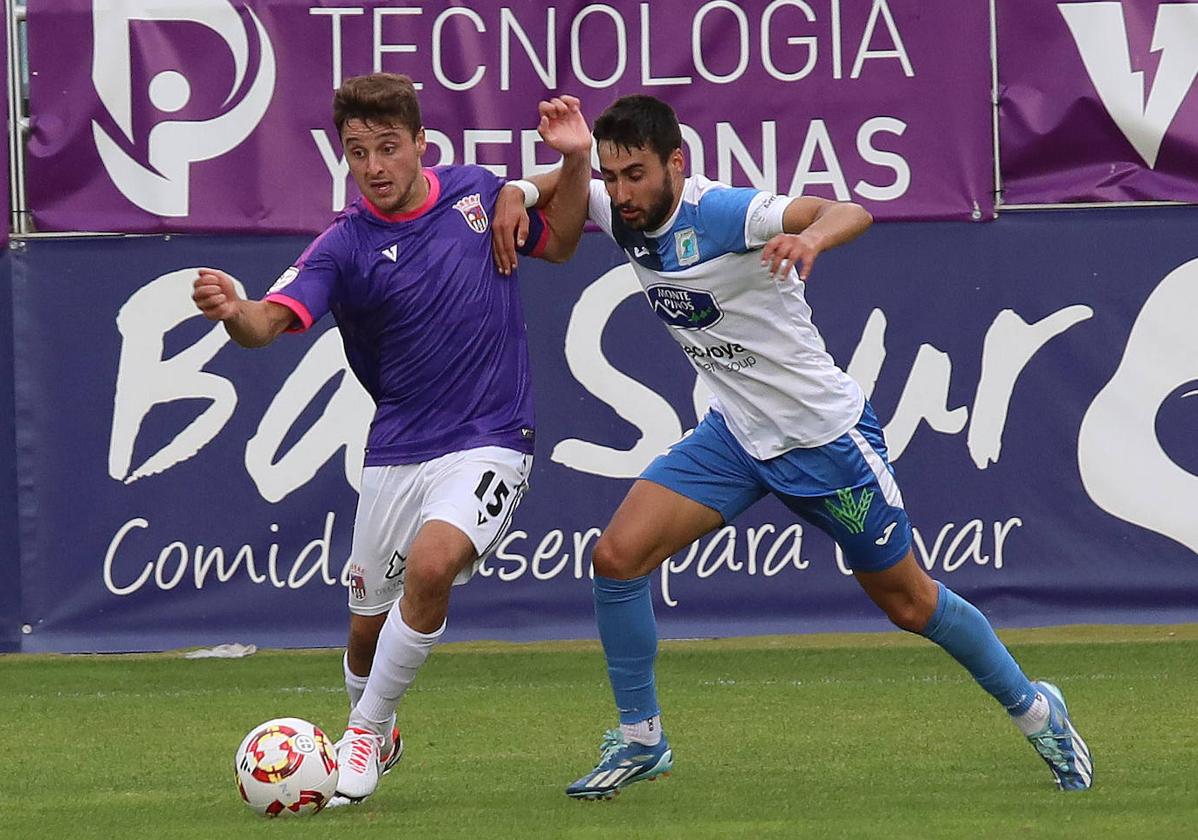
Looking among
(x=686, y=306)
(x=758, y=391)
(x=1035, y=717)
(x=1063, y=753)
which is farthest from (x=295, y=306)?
(x=1063, y=753)

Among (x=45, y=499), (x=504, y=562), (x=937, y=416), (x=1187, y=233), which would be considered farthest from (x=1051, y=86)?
(x=45, y=499)

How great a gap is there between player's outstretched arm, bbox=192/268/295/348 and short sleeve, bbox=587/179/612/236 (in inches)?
40.7

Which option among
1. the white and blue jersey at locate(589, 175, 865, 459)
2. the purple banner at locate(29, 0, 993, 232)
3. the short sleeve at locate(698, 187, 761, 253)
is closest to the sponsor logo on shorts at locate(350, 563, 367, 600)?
the white and blue jersey at locate(589, 175, 865, 459)

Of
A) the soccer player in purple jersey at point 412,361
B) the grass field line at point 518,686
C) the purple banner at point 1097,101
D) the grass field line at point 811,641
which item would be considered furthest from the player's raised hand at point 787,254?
the purple banner at point 1097,101

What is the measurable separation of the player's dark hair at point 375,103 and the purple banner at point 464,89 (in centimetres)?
405

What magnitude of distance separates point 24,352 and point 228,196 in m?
1.24

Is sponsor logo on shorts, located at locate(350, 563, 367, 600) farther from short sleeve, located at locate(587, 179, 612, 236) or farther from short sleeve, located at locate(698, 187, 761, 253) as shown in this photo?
short sleeve, located at locate(698, 187, 761, 253)

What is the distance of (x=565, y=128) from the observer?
241 inches

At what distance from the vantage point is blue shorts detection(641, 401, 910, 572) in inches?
231

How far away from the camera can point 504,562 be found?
9891 mm

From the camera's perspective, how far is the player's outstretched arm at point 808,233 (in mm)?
5145

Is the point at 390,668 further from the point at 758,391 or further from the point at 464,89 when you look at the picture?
the point at 464,89

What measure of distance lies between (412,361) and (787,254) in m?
1.33

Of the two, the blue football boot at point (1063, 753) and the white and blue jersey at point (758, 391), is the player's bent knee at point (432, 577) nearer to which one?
the white and blue jersey at point (758, 391)
